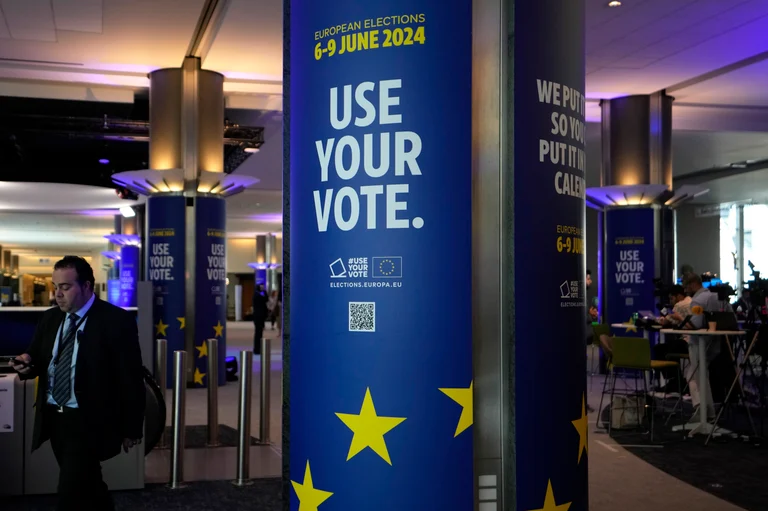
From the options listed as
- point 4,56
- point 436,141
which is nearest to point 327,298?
point 436,141

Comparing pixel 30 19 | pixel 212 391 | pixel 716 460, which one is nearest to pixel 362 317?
pixel 212 391

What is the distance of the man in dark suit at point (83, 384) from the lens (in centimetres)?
358

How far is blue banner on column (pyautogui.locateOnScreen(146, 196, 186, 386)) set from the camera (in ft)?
37.5

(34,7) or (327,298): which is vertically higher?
(34,7)

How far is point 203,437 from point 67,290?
4.21m

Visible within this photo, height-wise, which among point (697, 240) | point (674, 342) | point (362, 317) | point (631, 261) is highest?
A: point (697, 240)

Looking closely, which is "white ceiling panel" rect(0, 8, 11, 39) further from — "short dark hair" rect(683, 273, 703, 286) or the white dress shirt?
"short dark hair" rect(683, 273, 703, 286)

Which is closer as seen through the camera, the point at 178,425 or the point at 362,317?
the point at 362,317

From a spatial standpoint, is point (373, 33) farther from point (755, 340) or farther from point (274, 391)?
point (274, 391)

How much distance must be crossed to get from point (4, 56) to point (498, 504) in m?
10.8

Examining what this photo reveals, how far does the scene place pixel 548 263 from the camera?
312 cm

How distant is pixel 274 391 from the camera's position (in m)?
11.2

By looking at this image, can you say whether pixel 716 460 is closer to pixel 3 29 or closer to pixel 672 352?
pixel 672 352

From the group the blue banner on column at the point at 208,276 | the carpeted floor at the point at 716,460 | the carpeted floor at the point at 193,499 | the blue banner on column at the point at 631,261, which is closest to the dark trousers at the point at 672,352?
the carpeted floor at the point at 716,460
